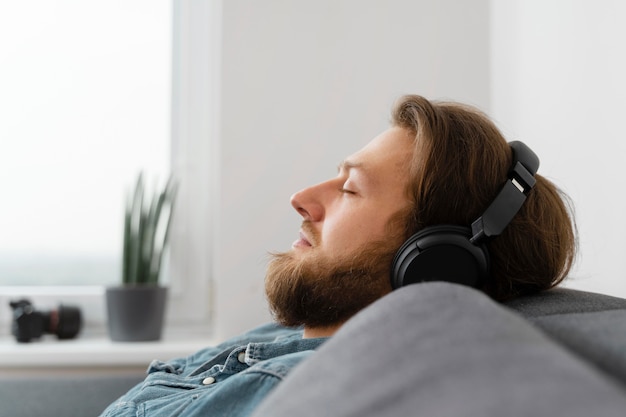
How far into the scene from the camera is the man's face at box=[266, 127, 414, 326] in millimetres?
1191

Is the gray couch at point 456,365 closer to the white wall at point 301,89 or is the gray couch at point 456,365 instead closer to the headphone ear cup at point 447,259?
the headphone ear cup at point 447,259

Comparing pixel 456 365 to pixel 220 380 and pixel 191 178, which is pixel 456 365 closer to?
pixel 220 380

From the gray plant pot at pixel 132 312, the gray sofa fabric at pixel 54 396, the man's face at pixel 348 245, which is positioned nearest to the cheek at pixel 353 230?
the man's face at pixel 348 245

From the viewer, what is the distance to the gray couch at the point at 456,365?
1.69 feet

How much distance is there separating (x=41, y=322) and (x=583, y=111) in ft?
5.05

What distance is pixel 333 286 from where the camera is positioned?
1190 mm

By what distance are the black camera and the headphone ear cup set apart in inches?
53.8

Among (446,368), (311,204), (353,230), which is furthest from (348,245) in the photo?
(446,368)

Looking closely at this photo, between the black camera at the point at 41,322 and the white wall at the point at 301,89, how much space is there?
0.44m

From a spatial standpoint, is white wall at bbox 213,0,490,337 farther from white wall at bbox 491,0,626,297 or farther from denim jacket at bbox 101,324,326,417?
denim jacket at bbox 101,324,326,417

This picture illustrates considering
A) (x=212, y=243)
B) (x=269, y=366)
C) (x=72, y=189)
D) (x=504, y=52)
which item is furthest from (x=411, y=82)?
(x=269, y=366)

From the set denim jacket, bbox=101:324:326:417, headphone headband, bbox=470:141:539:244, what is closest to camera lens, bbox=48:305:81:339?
denim jacket, bbox=101:324:326:417

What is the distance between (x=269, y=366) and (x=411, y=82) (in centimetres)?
138

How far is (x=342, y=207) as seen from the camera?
1.27m
